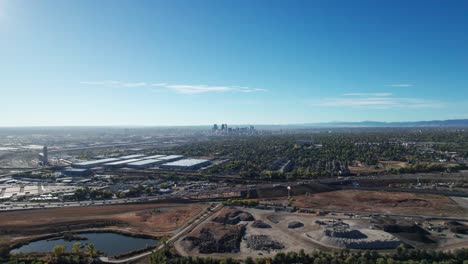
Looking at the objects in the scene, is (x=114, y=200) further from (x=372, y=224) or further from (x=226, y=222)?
(x=372, y=224)

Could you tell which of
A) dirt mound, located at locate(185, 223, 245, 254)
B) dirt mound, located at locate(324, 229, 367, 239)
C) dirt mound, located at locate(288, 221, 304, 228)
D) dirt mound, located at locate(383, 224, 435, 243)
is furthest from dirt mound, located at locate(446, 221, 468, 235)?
dirt mound, located at locate(185, 223, 245, 254)

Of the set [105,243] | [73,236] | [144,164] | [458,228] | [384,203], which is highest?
[144,164]

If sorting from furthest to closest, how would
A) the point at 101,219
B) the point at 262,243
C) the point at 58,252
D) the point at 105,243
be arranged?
the point at 101,219 < the point at 105,243 < the point at 262,243 < the point at 58,252

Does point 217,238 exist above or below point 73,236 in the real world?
above

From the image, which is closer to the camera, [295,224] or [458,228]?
[458,228]

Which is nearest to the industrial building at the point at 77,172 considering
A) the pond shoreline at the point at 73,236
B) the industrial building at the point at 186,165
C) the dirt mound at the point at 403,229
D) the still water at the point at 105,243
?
the industrial building at the point at 186,165

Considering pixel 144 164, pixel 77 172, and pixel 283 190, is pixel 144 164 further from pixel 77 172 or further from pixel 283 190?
pixel 283 190

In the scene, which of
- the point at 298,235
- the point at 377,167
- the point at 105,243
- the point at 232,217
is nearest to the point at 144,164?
the point at 232,217

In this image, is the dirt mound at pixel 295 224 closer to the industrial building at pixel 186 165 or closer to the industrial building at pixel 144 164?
the industrial building at pixel 186 165
